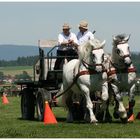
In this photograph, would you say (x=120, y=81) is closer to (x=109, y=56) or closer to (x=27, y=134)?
(x=109, y=56)

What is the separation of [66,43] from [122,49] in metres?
2.50

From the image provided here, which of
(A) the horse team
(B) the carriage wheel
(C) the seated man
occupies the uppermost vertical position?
(C) the seated man

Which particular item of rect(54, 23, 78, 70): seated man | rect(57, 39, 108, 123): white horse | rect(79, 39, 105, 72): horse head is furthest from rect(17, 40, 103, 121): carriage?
rect(79, 39, 105, 72): horse head

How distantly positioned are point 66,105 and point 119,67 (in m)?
2.50

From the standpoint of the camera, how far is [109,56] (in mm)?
15734

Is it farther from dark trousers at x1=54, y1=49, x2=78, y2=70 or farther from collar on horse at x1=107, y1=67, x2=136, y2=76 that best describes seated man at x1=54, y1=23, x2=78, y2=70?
collar on horse at x1=107, y1=67, x2=136, y2=76

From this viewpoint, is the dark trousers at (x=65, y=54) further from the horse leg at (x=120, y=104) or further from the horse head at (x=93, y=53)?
the horse leg at (x=120, y=104)

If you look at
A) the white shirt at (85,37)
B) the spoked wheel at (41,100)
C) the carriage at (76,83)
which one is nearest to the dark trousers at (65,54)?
the carriage at (76,83)

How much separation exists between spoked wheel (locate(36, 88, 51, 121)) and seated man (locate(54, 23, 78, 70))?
1.13m

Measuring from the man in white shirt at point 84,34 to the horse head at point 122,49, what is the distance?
130cm

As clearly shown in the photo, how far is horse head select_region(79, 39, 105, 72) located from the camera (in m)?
14.8

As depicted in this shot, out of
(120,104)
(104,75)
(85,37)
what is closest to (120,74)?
(104,75)

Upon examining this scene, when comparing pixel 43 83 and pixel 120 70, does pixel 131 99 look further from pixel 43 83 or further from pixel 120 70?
pixel 43 83

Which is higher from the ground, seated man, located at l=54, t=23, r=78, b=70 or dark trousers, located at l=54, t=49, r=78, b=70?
seated man, located at l=54, t=23, r=78, b=70
